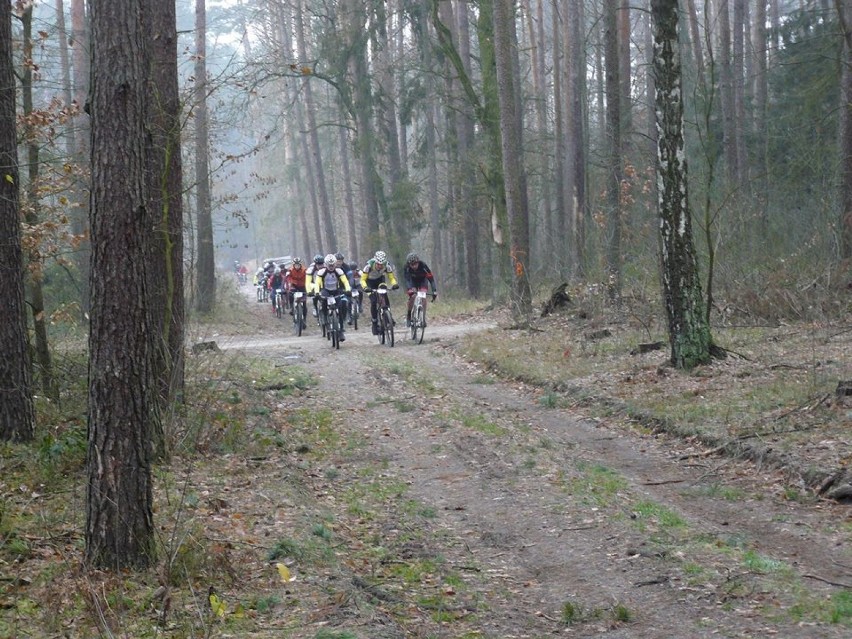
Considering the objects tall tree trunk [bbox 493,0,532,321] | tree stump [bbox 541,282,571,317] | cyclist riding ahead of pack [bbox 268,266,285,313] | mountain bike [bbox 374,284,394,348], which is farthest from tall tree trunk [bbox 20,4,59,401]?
cyclist riding ahead of pack [bbox 268,266,285,313]

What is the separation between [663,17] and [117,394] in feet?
30.9

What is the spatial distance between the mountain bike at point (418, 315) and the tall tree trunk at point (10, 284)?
12.6 meters

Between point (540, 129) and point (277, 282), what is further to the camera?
point (540, 129)

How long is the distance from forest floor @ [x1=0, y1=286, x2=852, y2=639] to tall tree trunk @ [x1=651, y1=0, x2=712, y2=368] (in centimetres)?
62

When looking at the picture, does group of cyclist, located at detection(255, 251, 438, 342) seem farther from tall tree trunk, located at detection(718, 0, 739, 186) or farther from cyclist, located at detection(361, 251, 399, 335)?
tall tree trunk, located at detection(718, 0, 739, 186)

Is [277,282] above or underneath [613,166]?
underneath

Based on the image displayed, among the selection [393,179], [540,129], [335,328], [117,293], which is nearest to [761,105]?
[540,129]

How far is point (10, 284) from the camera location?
10.0 metres

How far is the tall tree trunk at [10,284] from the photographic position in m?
9.89

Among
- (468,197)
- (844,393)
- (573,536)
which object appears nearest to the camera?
(573,536)

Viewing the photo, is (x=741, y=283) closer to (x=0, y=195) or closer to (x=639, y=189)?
(x=639, y=189)

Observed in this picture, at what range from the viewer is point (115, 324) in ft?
21.4

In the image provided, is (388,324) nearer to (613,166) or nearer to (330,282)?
(330,282)

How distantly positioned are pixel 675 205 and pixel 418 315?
32.8ft
